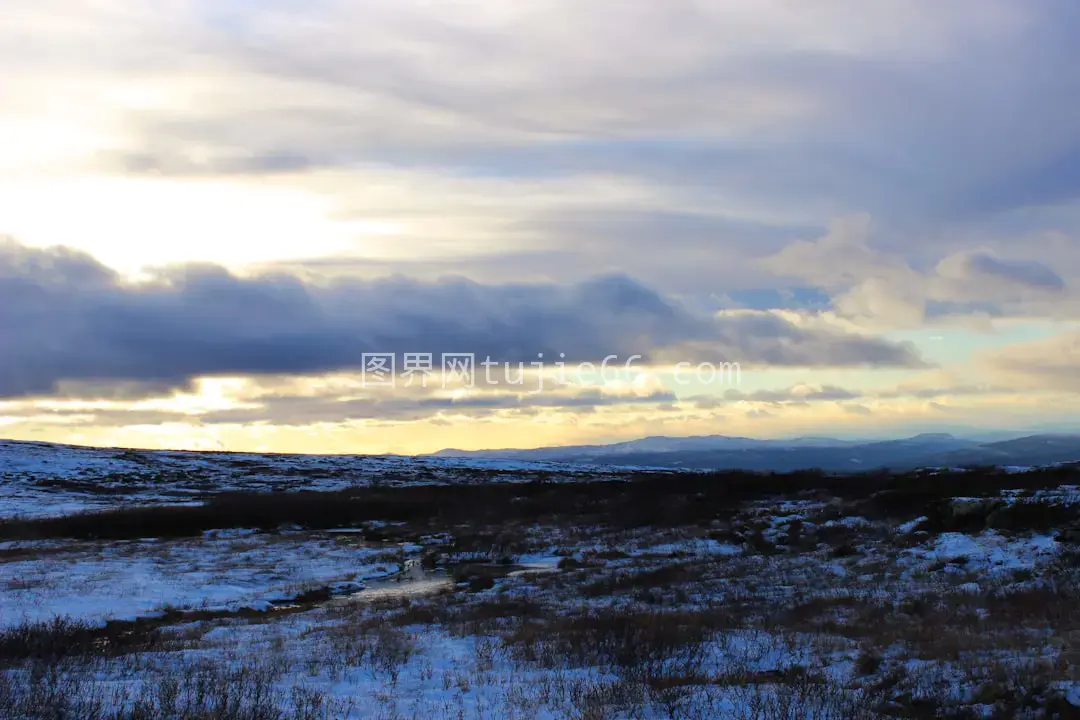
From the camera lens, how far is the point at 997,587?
53.9 ft

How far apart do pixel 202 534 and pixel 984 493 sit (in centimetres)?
3300

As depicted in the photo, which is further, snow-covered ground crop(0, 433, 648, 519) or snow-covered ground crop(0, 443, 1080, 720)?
snow-covered ground crop(0, 433, 648, 519)

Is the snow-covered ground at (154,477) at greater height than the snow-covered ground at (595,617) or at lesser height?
lesser

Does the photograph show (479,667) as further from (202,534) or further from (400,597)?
(202,534)

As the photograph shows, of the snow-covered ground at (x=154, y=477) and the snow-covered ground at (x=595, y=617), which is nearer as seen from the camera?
the snow-covered ground at (x=595, y=617)

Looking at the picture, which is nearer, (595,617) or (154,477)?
(595,617)

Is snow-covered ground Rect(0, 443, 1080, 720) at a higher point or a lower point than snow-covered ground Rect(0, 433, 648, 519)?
higher

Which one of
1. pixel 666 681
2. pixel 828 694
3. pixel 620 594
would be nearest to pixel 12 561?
pixel 620 594

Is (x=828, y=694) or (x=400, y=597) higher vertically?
(x=828, y=694)

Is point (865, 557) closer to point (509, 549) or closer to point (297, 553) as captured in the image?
point (509, 549)

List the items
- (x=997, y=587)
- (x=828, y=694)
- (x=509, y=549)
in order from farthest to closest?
(x=509, y=549)
(x=997, y=587)
(x=828, y=694)

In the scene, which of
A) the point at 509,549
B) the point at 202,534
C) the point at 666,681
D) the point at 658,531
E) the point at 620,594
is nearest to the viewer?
the point at 666,681

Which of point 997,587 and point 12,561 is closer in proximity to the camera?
point 997,587

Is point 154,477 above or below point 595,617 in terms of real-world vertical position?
below
